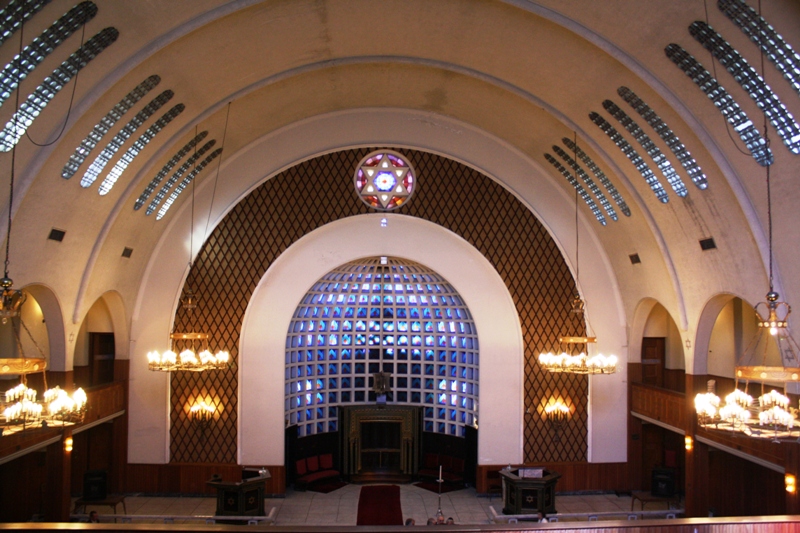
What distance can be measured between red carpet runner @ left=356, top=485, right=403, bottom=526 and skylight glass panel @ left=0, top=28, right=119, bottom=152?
36.6ft

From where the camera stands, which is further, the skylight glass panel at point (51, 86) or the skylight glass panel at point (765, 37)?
the skylight glass panel at point (51, 86)

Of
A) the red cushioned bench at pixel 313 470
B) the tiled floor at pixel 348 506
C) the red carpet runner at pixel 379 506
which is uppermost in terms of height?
the red cushioned bench at pixel 313 470

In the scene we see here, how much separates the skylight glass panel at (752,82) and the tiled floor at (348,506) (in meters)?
10.7

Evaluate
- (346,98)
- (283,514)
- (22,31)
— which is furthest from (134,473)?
(22,31)

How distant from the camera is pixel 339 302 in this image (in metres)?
19.9

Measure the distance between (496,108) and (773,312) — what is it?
380 inches

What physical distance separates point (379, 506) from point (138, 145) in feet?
35.2

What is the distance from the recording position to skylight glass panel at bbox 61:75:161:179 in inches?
458

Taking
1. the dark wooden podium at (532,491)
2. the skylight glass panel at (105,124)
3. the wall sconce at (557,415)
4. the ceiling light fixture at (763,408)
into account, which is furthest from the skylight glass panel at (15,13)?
the wall sconce at (557,415)

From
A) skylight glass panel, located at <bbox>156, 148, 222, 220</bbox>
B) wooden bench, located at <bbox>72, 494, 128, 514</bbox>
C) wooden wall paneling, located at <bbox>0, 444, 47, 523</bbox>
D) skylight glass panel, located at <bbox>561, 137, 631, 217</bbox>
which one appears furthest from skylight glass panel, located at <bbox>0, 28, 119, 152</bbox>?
skylight glass panel, located at <bbox>561, 137, 631, 217</bbox>

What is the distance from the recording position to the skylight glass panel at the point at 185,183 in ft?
54.5

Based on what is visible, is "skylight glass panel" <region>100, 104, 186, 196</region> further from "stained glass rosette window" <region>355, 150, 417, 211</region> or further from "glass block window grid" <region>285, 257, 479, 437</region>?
"glass block window grid" <region>285, 257, 479, 437</region>

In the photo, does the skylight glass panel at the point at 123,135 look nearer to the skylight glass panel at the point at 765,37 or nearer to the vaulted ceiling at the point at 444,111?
the vaulted ceiling at the point at 444,111

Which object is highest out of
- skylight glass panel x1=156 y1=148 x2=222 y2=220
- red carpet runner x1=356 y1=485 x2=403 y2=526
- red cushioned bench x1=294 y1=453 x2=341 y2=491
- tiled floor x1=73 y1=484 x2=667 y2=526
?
skylight glass panel x1=156 y1=148 x2=222 y2=220
